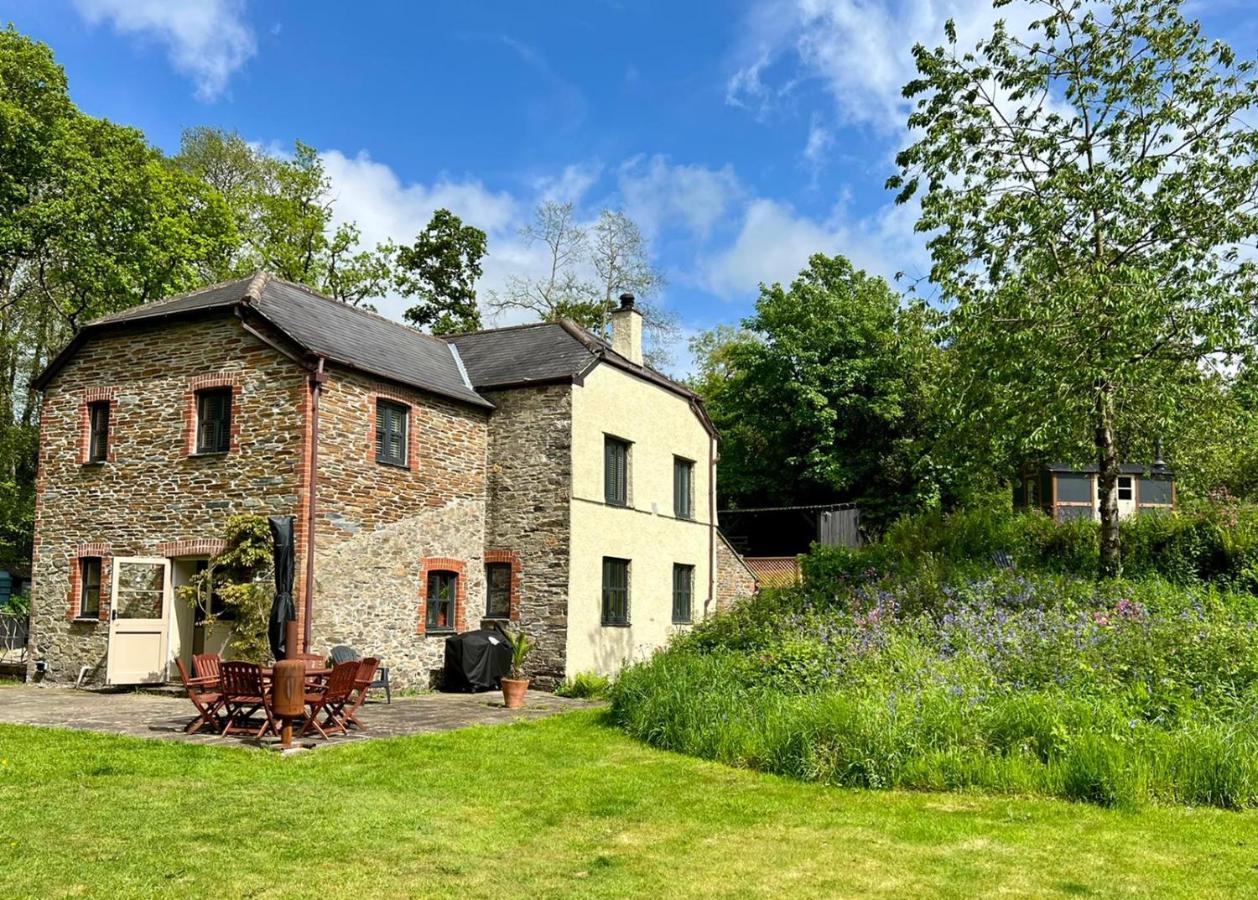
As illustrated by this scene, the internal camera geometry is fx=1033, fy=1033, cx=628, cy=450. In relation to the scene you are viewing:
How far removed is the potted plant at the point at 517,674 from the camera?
51.6 feet

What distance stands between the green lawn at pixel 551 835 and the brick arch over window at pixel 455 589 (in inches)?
311

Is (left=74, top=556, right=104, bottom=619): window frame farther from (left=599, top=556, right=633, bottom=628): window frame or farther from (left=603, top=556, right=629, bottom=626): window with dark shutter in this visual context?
(left=603, top=556, right=629, bottom=626): window with dark shutter

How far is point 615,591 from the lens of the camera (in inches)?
813

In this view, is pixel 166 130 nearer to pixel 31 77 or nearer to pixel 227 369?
pixel 31 77

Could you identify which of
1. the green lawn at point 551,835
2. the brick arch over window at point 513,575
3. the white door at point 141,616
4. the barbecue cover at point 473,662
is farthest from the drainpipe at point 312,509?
the green lawn at point 551,835

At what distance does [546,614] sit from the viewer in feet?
62.0

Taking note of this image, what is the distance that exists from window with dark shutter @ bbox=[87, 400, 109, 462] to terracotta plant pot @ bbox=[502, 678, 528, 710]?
27.8 ft

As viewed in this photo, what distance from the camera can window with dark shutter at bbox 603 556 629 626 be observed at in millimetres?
20328

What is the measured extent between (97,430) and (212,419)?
9.01ft

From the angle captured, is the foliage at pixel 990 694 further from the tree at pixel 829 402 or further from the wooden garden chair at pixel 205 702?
the tree at pixel 829 402

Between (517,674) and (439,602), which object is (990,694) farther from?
(439,602)

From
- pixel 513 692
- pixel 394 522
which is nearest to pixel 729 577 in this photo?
pixel 394 522

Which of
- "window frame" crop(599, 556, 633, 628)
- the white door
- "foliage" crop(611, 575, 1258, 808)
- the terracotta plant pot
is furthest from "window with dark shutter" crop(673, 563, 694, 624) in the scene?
the white door

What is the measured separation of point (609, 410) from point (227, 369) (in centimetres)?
723
